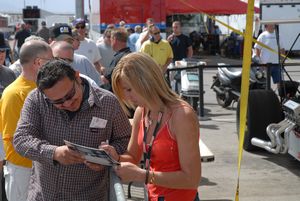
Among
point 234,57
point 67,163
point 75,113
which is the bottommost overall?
point 234,57

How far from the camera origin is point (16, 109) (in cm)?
417

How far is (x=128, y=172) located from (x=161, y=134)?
244 millimetres

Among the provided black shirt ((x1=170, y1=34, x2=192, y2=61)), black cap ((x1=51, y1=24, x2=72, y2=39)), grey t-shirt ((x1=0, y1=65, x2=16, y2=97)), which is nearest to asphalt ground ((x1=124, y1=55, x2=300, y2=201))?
grey t-shirt ((x1=0, y1=65, x2=16, y2=97))

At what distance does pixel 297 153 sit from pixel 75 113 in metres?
4.37

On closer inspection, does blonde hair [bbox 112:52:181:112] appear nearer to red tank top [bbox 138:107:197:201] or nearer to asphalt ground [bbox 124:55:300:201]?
red tank top [bbox 138:107:197:201]

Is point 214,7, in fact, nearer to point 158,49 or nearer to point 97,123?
point 158,49

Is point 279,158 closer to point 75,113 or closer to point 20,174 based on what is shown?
point 20,174

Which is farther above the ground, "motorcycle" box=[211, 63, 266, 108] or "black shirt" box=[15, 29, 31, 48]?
"black shirt" box=[15, 29, 31, 48]

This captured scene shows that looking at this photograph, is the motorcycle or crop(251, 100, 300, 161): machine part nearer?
crop(251, 100, 300, 161): machine part

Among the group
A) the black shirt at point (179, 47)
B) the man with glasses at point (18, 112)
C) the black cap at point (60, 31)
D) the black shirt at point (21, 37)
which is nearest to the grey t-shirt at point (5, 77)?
the man with glasses at point (18, 112)

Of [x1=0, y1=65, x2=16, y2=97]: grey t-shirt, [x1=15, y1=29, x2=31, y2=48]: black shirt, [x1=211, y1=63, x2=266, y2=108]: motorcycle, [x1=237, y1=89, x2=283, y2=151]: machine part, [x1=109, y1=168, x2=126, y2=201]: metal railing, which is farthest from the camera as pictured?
[x1=15, y1=29, x2=31, y2=48]: black shirt

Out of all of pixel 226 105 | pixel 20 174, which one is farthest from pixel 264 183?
pixel 226 105

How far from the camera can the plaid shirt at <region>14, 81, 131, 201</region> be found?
11.3ft

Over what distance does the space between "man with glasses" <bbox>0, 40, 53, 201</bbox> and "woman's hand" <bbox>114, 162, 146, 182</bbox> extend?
1280 millimetres
